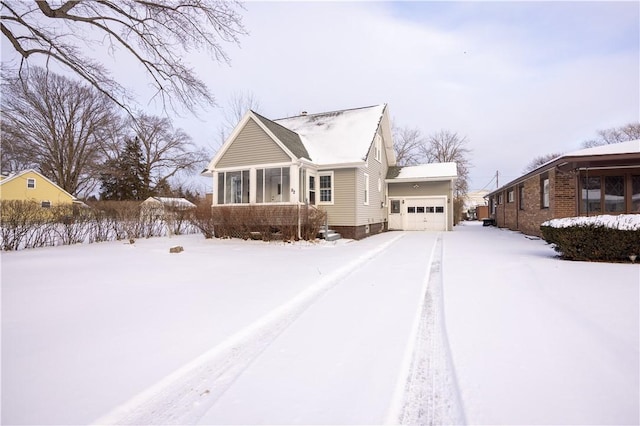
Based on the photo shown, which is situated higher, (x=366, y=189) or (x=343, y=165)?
(x=343, y=165)

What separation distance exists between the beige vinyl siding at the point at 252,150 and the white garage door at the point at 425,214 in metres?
10.7

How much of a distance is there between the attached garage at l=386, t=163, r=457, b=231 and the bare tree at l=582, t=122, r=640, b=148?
38386 millimetres

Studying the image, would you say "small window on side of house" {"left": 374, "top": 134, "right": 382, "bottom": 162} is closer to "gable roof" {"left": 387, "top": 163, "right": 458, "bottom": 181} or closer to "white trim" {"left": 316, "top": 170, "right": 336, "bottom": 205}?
"gable roof" {"left": 387, "top": 163, "right": 458, "bottom": 181}

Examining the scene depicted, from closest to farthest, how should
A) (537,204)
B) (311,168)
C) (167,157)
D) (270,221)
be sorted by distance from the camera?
(270,221) < (311,168) < (537,204) < (167,157)

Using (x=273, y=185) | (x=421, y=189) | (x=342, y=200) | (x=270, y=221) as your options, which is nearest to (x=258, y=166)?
(x=273, y=185)

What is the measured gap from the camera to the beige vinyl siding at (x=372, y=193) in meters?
14.5

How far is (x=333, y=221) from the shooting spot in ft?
47.6

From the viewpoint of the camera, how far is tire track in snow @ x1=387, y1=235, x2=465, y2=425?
2.12 metres

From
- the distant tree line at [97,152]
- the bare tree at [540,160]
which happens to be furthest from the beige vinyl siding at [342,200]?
the bare tree at [540,160]

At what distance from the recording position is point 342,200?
14.4 meters

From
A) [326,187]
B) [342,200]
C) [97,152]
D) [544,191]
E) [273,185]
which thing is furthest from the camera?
[97,152]

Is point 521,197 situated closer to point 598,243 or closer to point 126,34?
point 598,243

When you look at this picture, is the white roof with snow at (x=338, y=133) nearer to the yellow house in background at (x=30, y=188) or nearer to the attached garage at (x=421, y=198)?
the attached garage at (x=421, y=198)

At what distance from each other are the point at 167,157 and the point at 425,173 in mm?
36036
